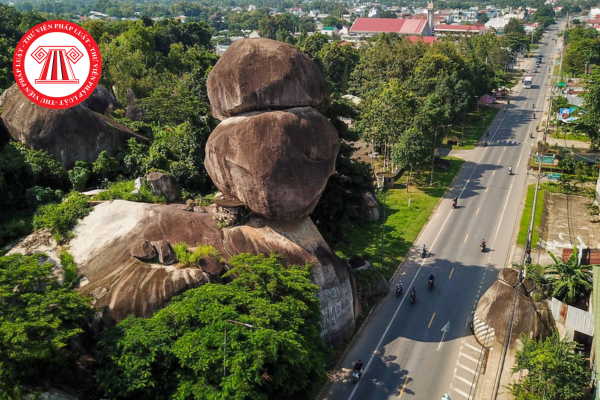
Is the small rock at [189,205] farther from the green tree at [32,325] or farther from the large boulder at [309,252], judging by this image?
the green tree at [32,325]

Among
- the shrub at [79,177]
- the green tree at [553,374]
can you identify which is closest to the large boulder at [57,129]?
the shrub at [79,177]

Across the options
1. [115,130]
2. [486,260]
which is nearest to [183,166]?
[115,130]

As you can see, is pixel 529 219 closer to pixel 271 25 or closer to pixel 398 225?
pixel 398 225

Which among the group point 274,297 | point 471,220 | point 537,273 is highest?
point 274,297

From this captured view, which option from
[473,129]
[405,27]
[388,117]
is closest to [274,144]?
[388,117]

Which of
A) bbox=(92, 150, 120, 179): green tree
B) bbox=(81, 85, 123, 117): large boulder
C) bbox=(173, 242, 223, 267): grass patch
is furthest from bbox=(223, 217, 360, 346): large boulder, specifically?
bbox=(81, 85, 123, 117): large boulder

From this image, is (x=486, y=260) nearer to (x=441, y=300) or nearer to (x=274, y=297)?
(x=441, y=300)

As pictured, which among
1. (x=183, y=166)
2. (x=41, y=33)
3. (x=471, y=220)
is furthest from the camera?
(x=471, y=220)
